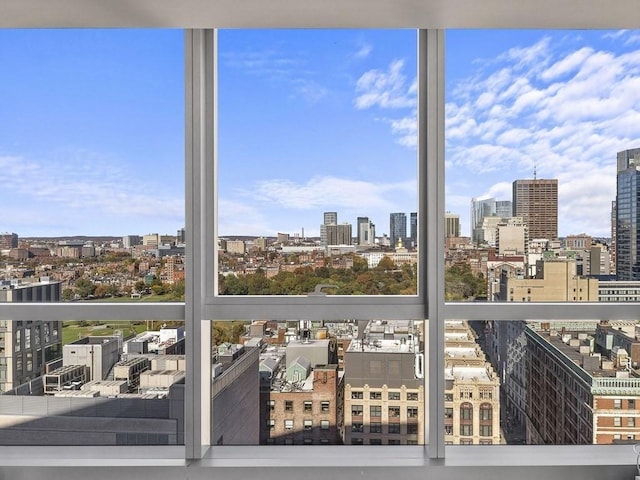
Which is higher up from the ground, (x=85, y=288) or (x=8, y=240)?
(x=8, y=240)

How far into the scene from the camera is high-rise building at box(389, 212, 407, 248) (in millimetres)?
1995

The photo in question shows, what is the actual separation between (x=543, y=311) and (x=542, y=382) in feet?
1.09

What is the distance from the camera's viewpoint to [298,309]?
6.35 ft

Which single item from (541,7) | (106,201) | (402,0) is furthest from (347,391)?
(541,7)

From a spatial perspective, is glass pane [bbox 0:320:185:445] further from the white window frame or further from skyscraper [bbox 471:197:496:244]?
skyscraper [bbox 471:197:496:244]

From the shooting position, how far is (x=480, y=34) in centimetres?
201

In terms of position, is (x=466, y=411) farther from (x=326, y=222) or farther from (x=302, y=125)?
(x=302, y=125)

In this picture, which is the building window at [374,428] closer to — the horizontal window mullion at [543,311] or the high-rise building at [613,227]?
the horizontal window mullion at [543,311]

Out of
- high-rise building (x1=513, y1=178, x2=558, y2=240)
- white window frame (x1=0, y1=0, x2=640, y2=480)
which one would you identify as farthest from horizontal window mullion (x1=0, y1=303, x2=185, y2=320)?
high-rise building (x1=513, y1=178, x2=558, y2=240)

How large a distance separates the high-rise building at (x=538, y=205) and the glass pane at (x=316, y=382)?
67 centimetres

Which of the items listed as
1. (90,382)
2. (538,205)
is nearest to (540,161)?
(538,205)

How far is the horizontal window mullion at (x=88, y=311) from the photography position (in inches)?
75.9

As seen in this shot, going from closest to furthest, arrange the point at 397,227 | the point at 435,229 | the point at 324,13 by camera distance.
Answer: the point at 324,13
the point at 435,229
the point at 397,227

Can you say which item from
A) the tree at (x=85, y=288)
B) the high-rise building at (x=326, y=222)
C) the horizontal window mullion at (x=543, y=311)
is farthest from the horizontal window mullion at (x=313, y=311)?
the tree at (x=85, y=288)
